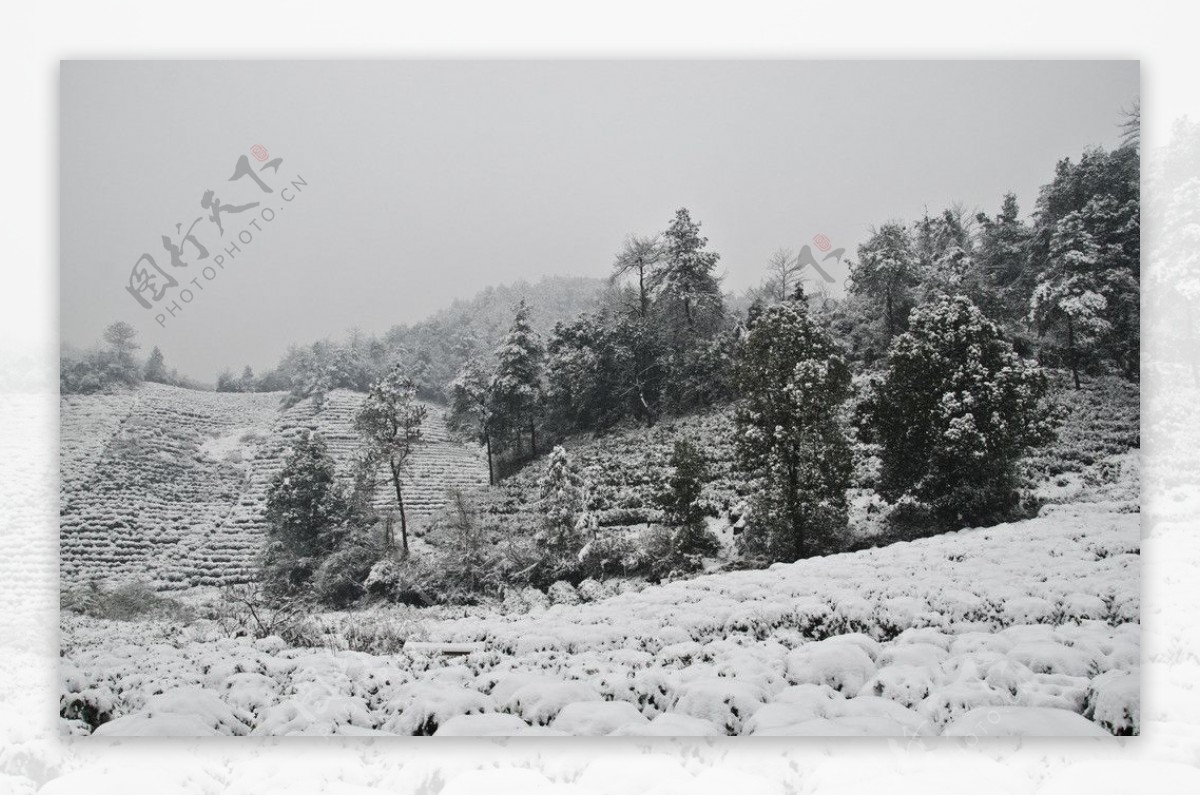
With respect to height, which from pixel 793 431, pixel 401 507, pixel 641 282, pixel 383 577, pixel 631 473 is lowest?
pixel 383 577

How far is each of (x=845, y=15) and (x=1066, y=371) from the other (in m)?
2.61

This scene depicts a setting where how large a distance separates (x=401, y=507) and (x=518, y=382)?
3.60 feet

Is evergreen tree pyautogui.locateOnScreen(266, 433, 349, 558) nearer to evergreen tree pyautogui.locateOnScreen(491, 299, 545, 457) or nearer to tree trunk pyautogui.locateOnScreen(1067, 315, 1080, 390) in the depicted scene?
evergreen tree pyautogui.locateOnScreen(491, 299, 545, 457)

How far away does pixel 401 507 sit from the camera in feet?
15.8

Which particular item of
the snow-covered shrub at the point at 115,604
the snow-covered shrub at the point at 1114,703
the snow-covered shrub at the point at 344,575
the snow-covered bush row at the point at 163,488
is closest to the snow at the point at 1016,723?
the snow-covered shrub at the point at 1114,703

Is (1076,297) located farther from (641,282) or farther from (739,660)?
(739,660)

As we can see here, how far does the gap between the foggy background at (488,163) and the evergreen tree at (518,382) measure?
1.33 ft

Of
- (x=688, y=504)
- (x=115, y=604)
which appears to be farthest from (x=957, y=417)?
(x=115, y=604)

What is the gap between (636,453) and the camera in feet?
16.0

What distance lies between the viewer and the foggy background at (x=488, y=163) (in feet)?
15.5

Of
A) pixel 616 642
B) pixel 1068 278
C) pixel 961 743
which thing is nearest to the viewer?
pixel 961 743

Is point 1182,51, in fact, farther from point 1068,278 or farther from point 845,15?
point 845,15

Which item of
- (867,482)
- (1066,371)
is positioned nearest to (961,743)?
(867,482)

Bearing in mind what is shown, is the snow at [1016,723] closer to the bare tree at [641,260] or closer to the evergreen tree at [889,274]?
the evergreen tree at [889,274]
